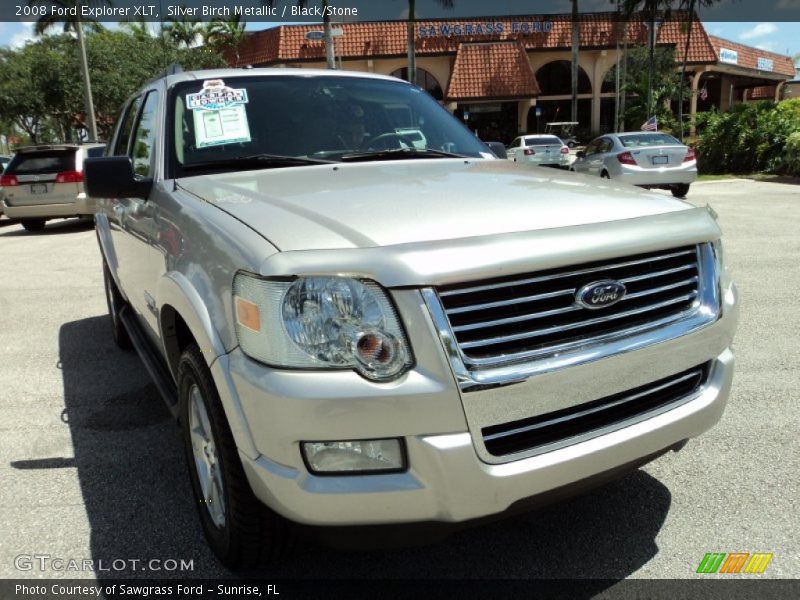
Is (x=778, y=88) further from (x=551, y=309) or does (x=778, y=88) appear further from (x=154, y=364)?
(x=551, y=309)

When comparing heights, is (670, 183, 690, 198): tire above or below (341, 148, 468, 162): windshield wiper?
below

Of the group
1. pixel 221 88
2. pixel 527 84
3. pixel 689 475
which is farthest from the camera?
pixel 527 84

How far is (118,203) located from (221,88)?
1.04 meters

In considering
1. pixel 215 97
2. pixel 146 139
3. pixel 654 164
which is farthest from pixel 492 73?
pixel 215 97

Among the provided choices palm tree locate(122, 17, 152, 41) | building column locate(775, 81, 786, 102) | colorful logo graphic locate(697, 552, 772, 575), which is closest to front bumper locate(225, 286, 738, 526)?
colorful logo graphic locate(697, 552, 772, 575)

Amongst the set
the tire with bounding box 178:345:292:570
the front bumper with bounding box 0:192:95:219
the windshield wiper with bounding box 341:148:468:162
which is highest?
the windshield wiper with bounding box 341:148:468:162

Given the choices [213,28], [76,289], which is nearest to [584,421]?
[76,289]

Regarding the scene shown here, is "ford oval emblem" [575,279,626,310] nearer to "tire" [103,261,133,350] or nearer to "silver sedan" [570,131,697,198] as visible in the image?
"tire" [103,261,133,350]

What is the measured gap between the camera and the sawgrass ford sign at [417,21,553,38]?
37.8 meters

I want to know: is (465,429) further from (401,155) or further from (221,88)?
(221,88)

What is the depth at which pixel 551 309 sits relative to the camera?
2.02 m

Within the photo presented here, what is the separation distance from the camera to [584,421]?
2.12m

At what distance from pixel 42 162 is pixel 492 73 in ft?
96.0

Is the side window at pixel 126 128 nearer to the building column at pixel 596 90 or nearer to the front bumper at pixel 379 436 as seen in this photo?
the front bumper at pixel 379 436
